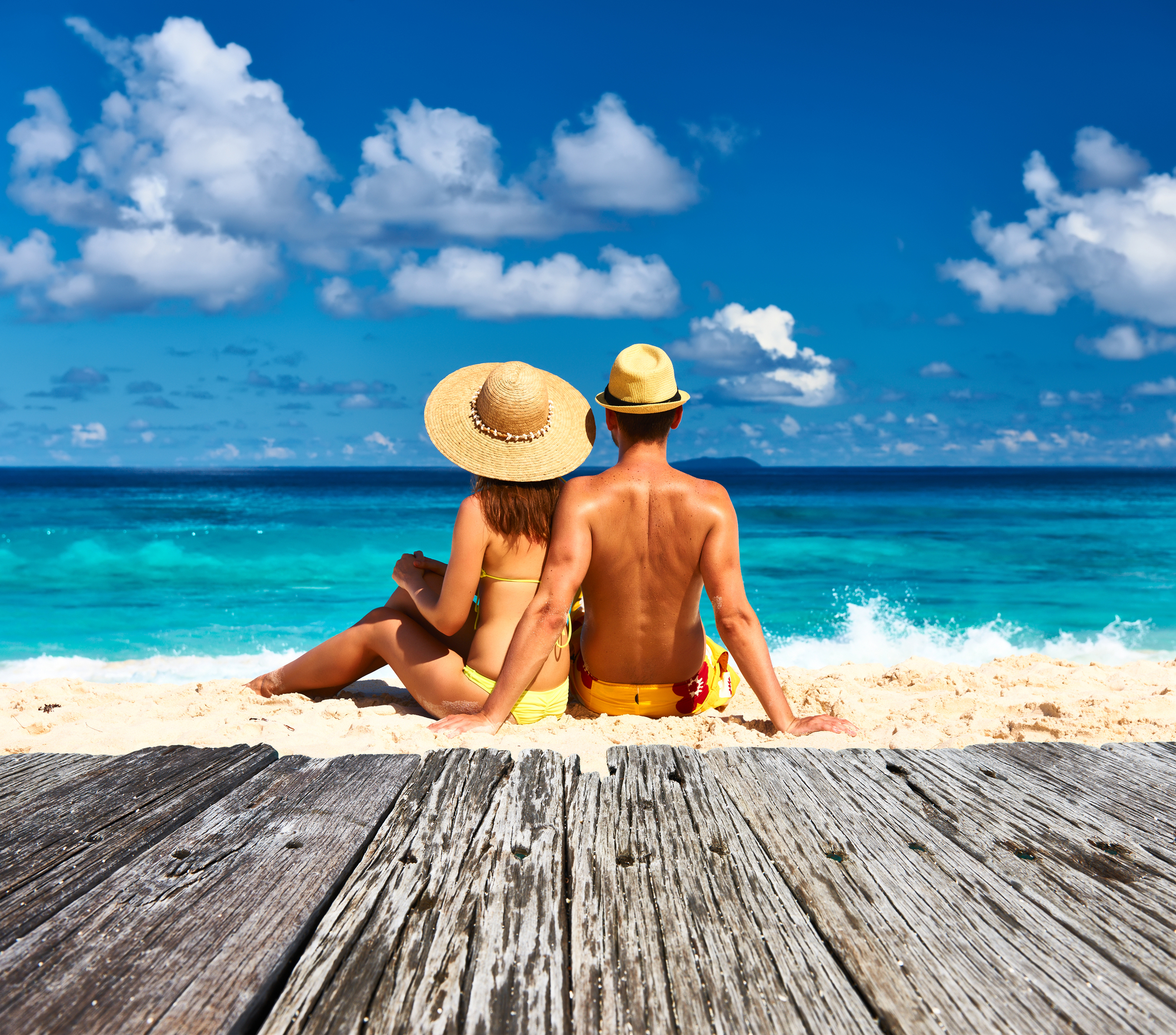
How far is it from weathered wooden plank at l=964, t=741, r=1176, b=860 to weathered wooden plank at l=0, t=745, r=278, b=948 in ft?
7.49

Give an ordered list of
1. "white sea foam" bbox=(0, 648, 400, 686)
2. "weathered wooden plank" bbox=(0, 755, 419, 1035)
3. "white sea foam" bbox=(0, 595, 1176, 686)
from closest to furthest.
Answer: "weathered wooden plank" bbox=(0, 755, 419, 1035) < "white sea foam" bbox=(0, 648, 400, 686) < "white sea foam" bbox=(0, 595, 1176, 686)

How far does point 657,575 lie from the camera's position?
3234mm

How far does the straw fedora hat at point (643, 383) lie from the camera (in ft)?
10.1

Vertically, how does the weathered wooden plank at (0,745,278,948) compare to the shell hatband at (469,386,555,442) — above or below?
below

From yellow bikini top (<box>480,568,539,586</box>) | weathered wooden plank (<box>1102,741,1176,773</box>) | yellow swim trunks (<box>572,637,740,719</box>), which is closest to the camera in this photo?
weathered wooden plank (<box>1102,741,1176,773</box>)

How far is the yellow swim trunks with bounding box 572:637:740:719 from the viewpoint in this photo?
3.47m

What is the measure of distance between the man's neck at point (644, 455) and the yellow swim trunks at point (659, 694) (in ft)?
3.23

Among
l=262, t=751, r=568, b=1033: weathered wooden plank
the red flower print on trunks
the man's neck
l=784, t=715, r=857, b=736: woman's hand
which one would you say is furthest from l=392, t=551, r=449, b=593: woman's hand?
l=784, t=715, r=857, b=736: woman's hand

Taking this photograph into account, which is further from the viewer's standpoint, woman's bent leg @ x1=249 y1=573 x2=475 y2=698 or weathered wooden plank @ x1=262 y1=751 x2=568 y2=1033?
woman's bent leg @ x1=249 y1=573 x2=475 y2=698

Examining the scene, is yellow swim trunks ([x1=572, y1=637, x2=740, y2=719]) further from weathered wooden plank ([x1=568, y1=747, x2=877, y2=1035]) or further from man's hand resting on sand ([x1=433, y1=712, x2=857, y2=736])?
weathered wooden plank ([x1=568, y1=747, x2=877, y2=1035])

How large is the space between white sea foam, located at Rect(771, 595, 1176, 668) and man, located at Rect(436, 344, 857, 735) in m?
4.51

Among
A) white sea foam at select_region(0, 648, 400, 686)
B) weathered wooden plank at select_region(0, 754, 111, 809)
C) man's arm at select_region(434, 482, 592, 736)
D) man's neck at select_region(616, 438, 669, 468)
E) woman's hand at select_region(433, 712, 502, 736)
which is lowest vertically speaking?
white sea foam at select_region(0, 648, 400, 686)

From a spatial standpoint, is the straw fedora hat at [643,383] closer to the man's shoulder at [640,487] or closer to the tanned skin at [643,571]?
the tanned skin at [643,571]

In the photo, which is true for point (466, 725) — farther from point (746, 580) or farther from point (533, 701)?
point (746, 580)
